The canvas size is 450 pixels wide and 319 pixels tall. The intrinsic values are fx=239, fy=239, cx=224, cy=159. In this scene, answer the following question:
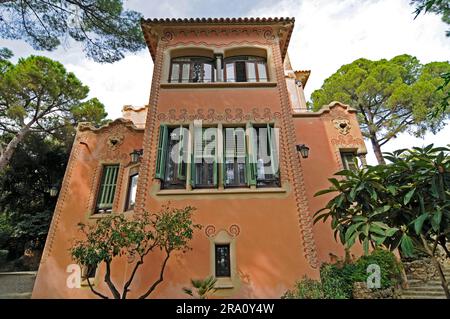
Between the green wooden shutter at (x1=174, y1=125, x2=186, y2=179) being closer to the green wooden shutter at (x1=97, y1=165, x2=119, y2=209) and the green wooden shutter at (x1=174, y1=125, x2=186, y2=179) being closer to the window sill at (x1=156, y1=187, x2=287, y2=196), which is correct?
the window sill at (x1=156, y1=187, x2=287, y2=196)

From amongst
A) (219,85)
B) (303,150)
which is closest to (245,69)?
(219,85)

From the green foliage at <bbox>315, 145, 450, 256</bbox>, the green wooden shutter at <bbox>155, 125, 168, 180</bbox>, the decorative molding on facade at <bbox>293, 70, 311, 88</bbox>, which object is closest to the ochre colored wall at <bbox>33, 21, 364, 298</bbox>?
the green wooden shutter at <bbox>155, 125, 168, 180</bbox>

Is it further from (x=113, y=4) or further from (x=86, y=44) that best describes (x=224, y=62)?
(x=86, y=44)

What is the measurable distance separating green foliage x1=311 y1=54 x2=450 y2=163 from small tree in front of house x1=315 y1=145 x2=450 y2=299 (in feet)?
40.4

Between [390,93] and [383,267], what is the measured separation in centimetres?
1409

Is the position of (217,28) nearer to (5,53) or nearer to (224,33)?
(224,33)

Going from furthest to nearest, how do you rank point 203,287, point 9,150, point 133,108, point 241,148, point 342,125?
point 9,150
point 133,108
point 342,125
point 241,148
point 203,287

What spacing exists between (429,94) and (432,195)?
14189 mm

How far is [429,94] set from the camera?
48.6 feet

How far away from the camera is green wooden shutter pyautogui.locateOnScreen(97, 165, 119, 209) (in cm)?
856

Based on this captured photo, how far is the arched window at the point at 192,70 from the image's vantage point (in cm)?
882

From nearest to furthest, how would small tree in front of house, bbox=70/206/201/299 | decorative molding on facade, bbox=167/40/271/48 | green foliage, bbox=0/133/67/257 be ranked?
small tree in front of house, bbox=70/206/201/299 → decorative molding on facade, bbox=167/40/271/48 → green foliage, bbox=0/133/67/257

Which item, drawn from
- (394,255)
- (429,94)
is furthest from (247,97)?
(429,94)

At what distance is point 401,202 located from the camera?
5172 millimetres
